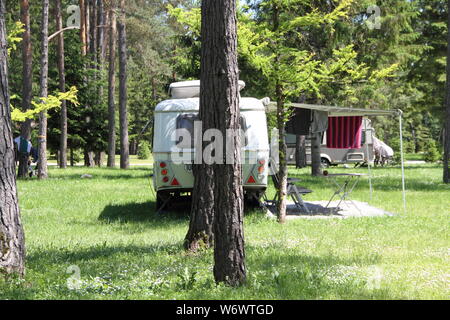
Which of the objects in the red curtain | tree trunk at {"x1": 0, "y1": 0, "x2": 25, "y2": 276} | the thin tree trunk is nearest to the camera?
tree trunk at {"x1": 0, "y1": 0, "x2": 25, "y2": 276}

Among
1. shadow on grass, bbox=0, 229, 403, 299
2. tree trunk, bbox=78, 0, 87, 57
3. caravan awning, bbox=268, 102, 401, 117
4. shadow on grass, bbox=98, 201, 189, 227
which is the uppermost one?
tree trunk, bbox=78, 0, 87, 57

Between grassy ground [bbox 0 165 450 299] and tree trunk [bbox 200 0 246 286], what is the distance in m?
0.27

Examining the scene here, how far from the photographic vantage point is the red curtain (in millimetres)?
12875

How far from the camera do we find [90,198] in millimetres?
14219

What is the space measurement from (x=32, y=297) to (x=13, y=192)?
48.6 inches

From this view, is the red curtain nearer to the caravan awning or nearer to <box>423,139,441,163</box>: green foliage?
the caravan awning

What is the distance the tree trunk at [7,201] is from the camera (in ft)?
18.0

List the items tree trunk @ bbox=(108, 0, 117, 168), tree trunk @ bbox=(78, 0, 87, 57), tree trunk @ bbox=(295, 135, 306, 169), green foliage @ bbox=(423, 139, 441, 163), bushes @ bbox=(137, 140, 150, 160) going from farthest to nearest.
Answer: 1. bushes @ bbox=(137, 140, 150, 160)
2. green foliage @ bbox=(423, 139, 441, 163)
3. tree trunk @ bbox=(78, 0, 87, 57)
4. tree trunk @ bbox=(295, 135, 306, 169)
5. tree trunk @ bbox=(108, 0, 117, 168)

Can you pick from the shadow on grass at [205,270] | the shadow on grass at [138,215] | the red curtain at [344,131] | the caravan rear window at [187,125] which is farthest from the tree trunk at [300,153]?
the shadow on grass at [205,270]

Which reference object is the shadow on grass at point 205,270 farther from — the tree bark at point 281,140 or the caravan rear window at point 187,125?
the caravan rear window at point 187,125

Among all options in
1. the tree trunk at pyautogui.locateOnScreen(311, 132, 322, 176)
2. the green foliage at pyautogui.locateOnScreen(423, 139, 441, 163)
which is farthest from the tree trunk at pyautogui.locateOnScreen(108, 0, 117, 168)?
the green foliage at pyautogui.locateOnScreen(423, 139, 441, 163)

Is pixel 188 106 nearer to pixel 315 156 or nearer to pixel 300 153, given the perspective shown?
pixel 315 156

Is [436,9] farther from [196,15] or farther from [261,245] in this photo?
[261,245]
